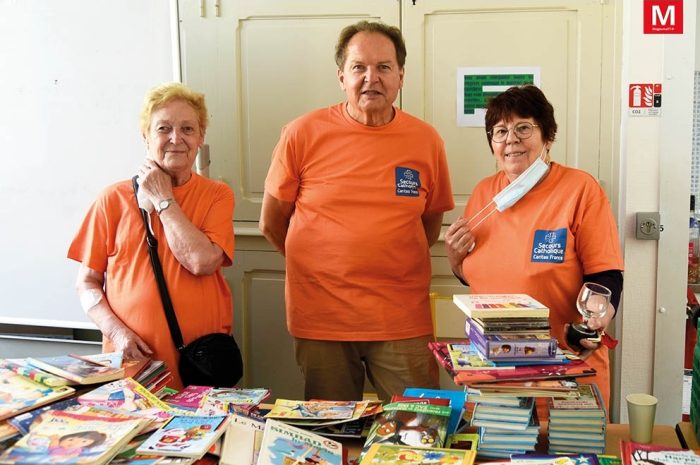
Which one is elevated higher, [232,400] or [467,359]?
[467,359]

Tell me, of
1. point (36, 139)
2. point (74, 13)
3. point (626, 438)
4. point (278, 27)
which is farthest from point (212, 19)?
point (626, 438)

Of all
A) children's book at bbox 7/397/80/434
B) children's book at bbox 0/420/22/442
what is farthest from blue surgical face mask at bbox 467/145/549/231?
children's book at bbox 0/420/22/442

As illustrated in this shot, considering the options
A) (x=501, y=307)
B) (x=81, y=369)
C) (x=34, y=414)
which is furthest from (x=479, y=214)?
(x=34, y=414)

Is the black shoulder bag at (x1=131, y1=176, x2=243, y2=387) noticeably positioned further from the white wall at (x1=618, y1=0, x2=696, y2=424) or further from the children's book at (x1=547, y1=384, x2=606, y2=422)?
the white wall at (x1=618, y1=0, x2=696, y2=424)

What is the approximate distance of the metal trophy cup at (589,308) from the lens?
1.75m

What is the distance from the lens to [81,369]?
6.31 ft

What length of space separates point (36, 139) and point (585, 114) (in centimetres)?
246

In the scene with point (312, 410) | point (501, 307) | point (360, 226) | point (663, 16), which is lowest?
point (312, 410)

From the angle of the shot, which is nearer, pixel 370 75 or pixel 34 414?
pixel 34 414

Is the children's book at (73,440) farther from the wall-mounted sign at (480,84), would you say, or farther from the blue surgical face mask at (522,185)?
the wall-mounted sign at (480,84)

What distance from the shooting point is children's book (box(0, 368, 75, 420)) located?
1.61 m

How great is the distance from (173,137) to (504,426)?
145 cm

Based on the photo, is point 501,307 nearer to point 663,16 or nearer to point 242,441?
point 242,441

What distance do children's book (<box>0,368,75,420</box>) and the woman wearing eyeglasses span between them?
1.25 metres
